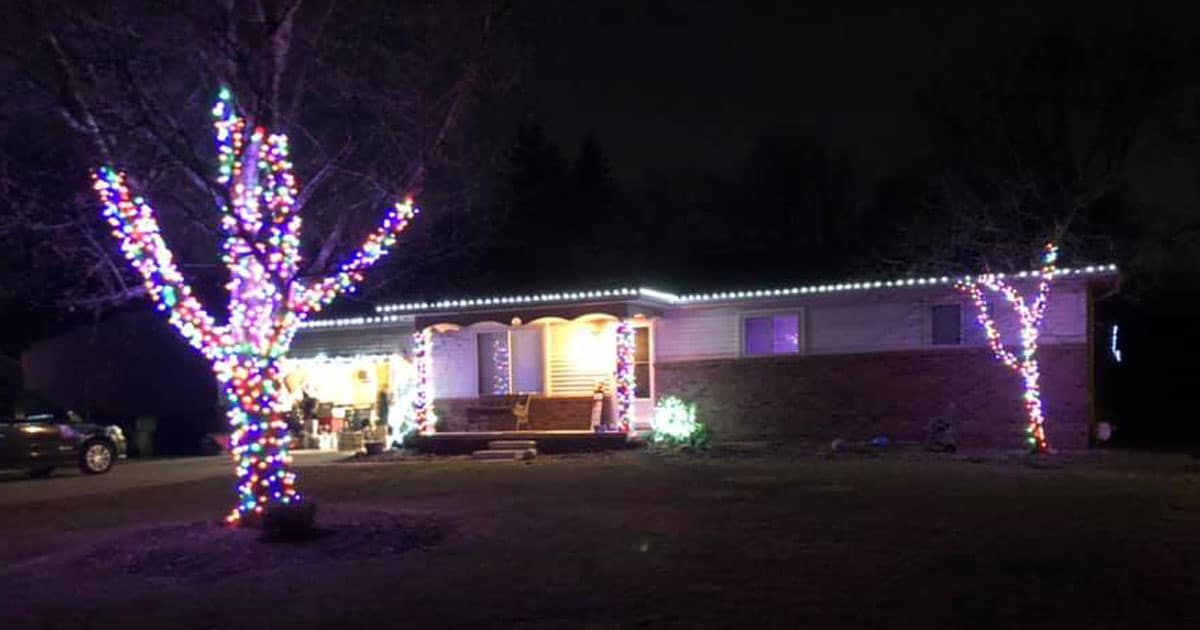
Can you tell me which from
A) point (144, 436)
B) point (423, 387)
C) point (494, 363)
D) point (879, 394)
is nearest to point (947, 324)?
point (879, 394)

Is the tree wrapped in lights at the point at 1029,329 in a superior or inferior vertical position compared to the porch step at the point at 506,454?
superior

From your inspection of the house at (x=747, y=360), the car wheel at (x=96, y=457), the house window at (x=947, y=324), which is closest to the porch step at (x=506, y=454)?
the house at (x=747, y=360)

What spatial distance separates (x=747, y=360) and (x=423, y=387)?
7.20 metres

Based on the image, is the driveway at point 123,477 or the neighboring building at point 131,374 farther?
the neighboring building at point 131,374

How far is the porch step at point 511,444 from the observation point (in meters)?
20.2

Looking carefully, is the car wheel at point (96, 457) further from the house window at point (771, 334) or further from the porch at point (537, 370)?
the house window at point (771, 334)

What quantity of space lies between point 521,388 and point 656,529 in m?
12.8

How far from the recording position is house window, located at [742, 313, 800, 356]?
20.4 metres

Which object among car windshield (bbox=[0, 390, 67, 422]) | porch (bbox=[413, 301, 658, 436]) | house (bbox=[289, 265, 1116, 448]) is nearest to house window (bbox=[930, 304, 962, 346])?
house (bbox=[289, 265, 1116, 448])

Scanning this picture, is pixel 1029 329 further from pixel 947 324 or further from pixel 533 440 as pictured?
pixel 533 440

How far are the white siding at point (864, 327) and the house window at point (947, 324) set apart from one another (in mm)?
244

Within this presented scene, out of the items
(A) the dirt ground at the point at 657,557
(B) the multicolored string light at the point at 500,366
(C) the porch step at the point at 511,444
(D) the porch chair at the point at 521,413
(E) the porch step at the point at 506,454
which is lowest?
(E) the porch step at the point at 506,454

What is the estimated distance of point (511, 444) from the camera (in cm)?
2027

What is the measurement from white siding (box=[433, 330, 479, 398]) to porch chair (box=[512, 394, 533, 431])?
1.85 metres
